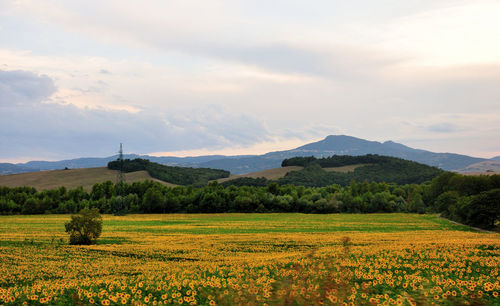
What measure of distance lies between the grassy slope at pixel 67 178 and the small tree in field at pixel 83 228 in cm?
11584

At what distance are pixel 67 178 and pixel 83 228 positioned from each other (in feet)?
457

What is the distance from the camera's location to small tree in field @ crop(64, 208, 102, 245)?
4272 centimetres

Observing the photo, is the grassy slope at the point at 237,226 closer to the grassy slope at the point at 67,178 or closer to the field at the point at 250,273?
the field at the point at 250,273

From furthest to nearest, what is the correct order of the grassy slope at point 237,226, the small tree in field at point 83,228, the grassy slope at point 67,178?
the grassy slope at point 67,178, the grassy slope at point 237,226, the small tree in field at point 83,228

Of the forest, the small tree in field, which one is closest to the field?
the small tree in field

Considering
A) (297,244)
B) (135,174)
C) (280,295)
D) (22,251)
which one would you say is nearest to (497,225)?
(297,244)

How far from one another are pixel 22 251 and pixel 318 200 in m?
77.2

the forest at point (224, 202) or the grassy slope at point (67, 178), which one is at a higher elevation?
the grassy slope at point (67, 178)

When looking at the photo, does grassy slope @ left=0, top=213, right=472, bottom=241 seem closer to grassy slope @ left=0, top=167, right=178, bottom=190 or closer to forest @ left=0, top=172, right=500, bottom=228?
forest @ left=0, top=172, right=500, bottom=228

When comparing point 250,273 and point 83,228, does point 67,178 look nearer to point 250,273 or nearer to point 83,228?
point 83,228

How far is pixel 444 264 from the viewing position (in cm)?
2036

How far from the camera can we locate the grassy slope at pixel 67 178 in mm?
156625

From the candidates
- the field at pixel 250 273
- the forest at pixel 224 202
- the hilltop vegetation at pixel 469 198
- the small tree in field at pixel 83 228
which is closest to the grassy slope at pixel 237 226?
the hilltop vegetation at pixel 469 198

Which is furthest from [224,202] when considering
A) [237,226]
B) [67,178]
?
[67,178]
